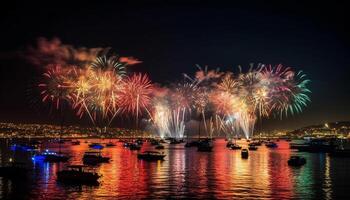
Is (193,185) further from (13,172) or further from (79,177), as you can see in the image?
(13,172)

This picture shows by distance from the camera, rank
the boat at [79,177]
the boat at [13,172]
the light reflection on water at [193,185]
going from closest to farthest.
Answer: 1. the light reflection on water at [193,185]
2. the boat at [79,177]
3. the boat at [13,172]

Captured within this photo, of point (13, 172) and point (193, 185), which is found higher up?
point (13, 172)

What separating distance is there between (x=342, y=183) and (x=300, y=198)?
1918 centimetres

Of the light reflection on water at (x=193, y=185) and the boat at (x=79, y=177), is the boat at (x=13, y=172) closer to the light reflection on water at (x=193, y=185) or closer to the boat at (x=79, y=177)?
the light reflection on water at (x=193, y=185)

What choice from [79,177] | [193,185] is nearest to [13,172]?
[79,177]

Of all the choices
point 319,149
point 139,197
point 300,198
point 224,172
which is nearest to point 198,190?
point 139,197

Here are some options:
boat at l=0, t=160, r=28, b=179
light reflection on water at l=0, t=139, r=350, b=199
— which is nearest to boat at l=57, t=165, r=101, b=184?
light reflection on water at l=0, t=139, r=350, b=199

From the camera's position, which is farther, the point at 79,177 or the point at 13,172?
the point at 13,172

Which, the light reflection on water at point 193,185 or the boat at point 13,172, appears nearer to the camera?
the light reflection on water at point 193,185

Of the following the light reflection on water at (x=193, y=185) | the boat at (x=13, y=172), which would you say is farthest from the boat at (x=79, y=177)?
the boat at (x=13, y=172)

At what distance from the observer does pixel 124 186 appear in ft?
220

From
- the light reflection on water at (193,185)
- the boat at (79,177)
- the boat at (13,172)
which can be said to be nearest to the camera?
the light reflection on water at (193,185)

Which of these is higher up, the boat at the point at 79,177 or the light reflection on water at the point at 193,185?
the boat at the point at 79,177

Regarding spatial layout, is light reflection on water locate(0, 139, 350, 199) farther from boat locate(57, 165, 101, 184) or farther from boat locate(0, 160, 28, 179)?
boat locate(0, 160, 28, 179)
